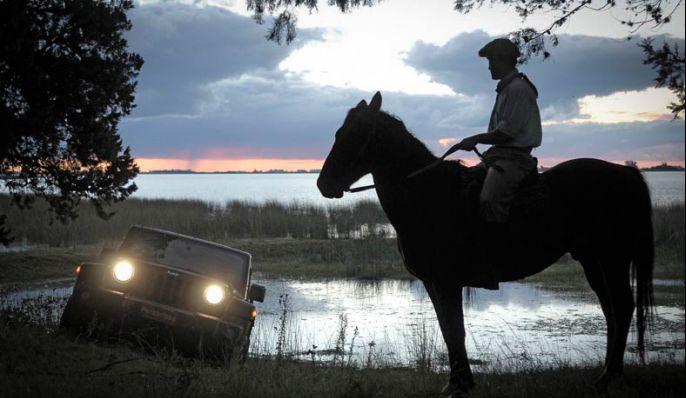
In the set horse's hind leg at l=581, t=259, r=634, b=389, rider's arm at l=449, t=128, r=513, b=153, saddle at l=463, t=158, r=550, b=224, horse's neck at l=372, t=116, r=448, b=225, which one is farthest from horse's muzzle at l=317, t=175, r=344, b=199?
horse's hind leg at l=581, t=259, r=634, b=389

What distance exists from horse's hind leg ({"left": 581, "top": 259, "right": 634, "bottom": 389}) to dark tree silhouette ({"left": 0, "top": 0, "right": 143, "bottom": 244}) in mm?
6459

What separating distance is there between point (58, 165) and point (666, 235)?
2256cm

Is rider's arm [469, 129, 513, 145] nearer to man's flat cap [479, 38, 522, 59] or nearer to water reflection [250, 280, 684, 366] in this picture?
man's flat cap [479, 38, 522, 59]

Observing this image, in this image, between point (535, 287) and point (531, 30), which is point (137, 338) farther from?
point (535, 287)

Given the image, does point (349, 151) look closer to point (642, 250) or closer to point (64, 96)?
point (642, 250)

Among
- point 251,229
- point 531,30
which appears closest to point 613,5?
point 531,30

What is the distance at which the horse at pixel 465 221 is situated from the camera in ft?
16.6

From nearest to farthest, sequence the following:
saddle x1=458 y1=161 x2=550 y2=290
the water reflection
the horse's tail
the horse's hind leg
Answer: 1. saddle x1=458 y1=161 x2=550 y2=290
2. the horse's hind leg
3. the horse's tail
4. the water reflection

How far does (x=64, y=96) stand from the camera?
26.5ft

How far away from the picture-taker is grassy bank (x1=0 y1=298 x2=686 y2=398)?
200 inches

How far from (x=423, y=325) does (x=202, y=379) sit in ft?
14.8

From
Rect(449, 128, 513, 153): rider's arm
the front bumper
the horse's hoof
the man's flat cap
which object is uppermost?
the man's flat cap

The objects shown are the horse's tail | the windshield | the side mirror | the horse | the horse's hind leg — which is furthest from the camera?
the windshield

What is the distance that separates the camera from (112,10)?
28.4 ft
